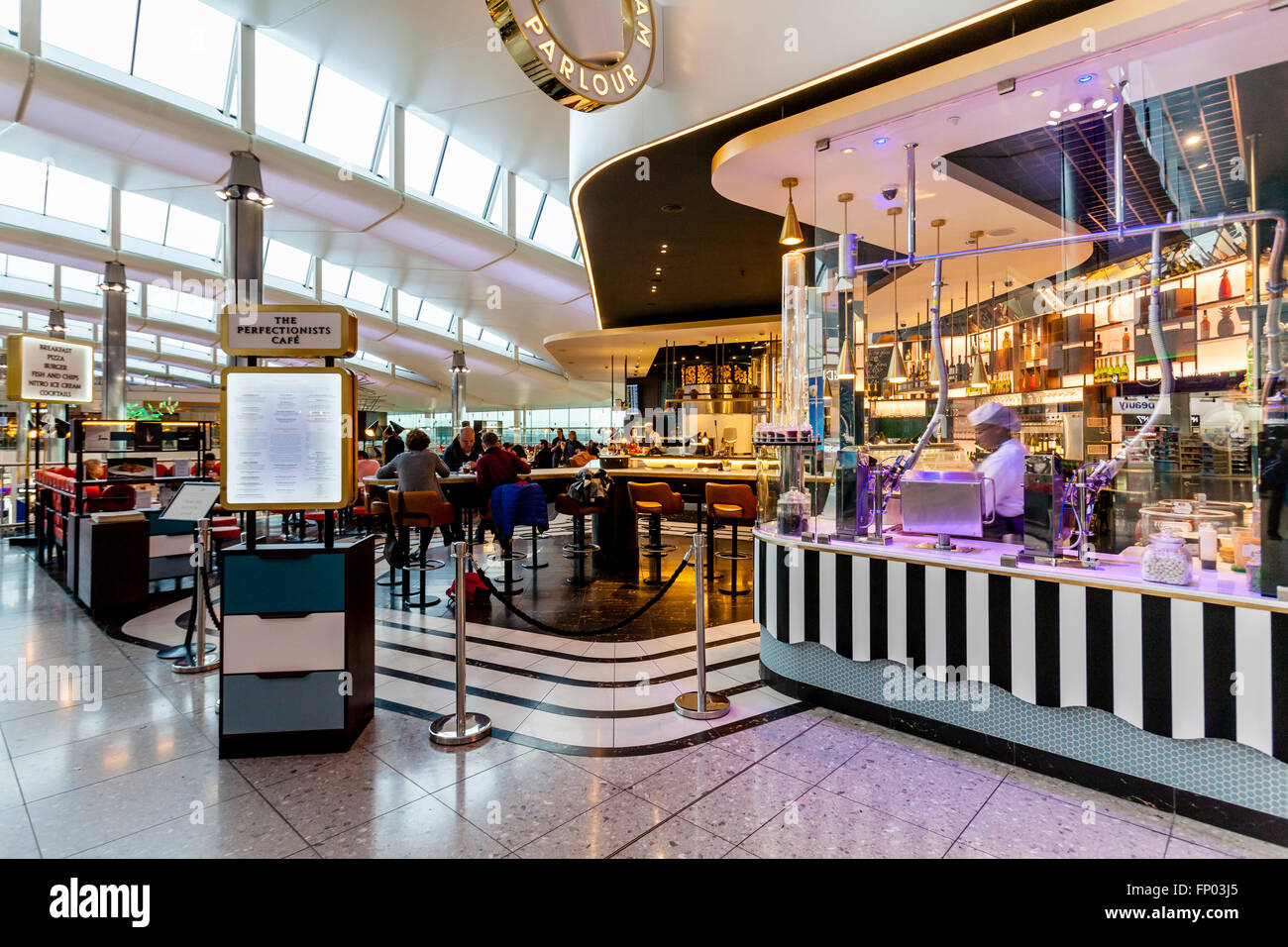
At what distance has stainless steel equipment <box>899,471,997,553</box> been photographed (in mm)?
2984

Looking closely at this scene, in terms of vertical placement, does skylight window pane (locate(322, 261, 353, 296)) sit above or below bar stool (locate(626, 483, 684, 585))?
above

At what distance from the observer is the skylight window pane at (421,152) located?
912 cm

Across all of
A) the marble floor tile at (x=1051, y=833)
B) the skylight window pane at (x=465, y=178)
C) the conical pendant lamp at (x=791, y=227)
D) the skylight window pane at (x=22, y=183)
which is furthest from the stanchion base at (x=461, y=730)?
the skylight window pane at (x=22, y=183)

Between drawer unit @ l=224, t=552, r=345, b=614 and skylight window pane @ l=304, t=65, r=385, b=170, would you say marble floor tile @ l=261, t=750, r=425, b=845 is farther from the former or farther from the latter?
skylight window pane @ l=304, t=65, r=385, b=170

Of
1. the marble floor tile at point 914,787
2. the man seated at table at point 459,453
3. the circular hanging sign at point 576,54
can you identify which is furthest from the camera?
the man seated at table at point 459,453

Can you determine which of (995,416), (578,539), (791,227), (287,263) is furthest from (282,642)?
(287,263)

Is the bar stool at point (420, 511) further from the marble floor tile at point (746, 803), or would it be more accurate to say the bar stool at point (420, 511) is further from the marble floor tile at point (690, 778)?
the marble floor tile at point (746, 803)

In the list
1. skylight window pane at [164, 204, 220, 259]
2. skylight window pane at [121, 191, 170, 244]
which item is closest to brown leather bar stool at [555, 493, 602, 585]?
skylight window pane at [121, 191, 170, 244]

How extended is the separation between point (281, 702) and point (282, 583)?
1.75 feet

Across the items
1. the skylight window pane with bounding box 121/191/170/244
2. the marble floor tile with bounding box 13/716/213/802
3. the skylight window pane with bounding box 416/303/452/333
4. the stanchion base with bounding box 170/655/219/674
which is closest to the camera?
the marble floor tile with bounding box 13/716/213/802

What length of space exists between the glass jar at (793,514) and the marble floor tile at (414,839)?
214 centimetres

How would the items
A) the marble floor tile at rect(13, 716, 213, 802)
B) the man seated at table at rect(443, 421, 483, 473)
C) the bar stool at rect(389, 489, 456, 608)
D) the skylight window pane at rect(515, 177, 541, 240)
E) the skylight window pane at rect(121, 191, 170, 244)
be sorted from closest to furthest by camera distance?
1. the marble floor tile at rect(13, 716, 213, 802)
2. the bar stool at rect(389, 489, 456, 608)
3. the man seated at table at rect(443, 421, 483, 473)
4. the skylight window pane at rect(515, 177, 541, 240)
5. the skylight window pane at rect(121, 191, 170, 244)

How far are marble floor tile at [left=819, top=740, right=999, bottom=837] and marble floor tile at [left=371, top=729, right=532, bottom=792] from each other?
1.40 metres

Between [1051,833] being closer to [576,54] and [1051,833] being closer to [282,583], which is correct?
[282,583]
